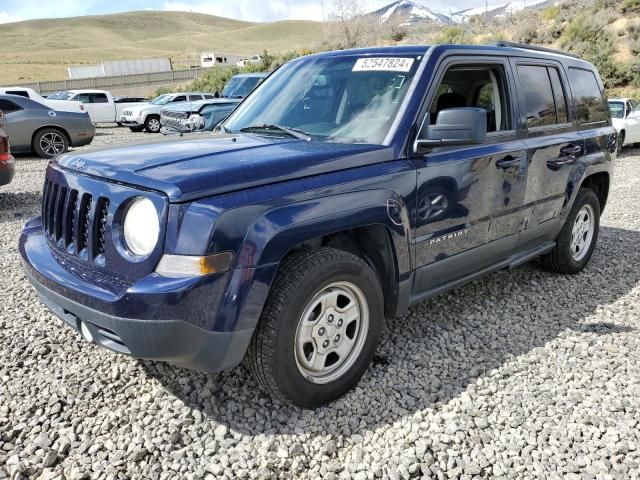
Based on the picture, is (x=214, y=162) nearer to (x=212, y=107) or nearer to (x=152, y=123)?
(x=212, y=107)

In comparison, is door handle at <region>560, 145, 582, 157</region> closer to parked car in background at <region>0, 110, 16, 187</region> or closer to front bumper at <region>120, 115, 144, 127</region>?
parked car in background at <region>0, 110, 16, 187</region>

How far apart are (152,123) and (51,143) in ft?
28.6

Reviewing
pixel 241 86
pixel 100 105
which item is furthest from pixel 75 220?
pixel 100 105

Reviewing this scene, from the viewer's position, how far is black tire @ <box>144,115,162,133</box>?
2034cm

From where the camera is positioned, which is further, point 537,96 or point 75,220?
point 537,96

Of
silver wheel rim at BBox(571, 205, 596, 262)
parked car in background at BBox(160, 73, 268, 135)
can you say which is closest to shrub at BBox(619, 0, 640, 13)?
parked car in background at BBox(160, 73, 268, 135)

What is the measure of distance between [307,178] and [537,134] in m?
2.19

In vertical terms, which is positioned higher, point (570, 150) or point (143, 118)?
point (570, 150)

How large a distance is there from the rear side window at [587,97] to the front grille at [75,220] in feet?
12.7

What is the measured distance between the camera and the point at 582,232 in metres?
4.99

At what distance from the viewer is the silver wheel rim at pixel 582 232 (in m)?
4.88

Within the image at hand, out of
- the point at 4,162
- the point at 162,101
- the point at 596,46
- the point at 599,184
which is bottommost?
the point at 162,101

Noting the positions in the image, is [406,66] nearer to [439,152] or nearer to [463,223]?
[439,152]

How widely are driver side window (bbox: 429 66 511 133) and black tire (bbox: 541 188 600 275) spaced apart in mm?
1367
